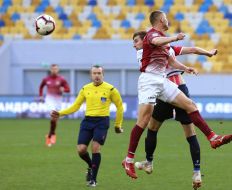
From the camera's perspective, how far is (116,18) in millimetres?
33344

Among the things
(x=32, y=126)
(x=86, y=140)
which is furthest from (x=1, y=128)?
(x=86, y=140)

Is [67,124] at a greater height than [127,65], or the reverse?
[127,65]

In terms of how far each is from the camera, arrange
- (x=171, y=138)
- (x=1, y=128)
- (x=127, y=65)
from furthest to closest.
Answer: (x=127, y=65), (x=1, y=128), (x=171, y=138)

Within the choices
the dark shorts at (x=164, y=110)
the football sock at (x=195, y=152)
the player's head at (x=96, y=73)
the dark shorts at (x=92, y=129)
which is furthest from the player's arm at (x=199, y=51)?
the dark shorts at (x=92, y=129)

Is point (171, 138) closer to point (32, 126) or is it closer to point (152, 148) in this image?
point (32, 126)

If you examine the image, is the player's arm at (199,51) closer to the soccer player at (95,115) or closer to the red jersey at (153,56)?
the red jersey at (153,56)

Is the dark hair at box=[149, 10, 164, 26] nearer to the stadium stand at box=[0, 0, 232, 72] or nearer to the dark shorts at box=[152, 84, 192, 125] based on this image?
the dark shorts at box=[152, 84, 192, 125]

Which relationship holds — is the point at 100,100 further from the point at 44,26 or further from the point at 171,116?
the point at 44,26

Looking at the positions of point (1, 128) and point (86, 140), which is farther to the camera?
point (1, 128)

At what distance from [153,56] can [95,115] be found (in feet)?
6.42

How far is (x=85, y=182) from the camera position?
11.8 metres

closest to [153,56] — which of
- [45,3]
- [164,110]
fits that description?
[164,110]

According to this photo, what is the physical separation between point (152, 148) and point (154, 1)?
22859mm

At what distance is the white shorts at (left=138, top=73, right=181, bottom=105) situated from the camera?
10.4 m
